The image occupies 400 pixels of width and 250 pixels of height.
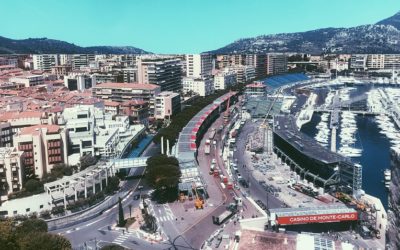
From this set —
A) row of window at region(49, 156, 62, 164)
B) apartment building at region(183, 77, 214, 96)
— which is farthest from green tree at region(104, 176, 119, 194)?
apartment building at region(183, 77, 214, 96)

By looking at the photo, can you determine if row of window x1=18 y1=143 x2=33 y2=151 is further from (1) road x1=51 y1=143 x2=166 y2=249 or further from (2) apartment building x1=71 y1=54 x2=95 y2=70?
(2) apartment building x1=71 y1=54 x2=95 y2=70

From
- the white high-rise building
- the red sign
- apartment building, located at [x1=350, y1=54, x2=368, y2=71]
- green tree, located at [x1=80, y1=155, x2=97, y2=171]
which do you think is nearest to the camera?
the red sign

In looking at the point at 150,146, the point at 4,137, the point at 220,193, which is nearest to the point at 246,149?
the point at 150,146

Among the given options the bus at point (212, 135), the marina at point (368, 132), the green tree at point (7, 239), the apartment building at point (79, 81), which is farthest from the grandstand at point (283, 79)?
the green tree at point (7, 239)

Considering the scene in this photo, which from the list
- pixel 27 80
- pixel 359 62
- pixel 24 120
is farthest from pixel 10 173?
pixel 359 62

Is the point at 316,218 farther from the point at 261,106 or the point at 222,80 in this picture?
the point at 222,80

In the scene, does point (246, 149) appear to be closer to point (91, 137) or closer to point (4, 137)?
point (91, 137)
